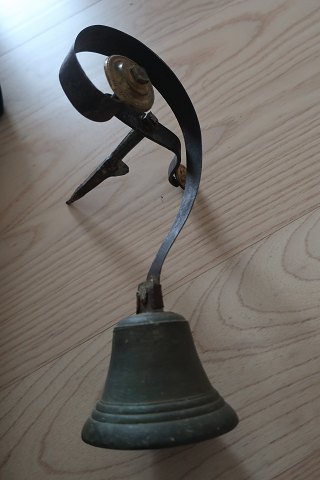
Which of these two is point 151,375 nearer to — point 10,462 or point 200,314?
point 200,314

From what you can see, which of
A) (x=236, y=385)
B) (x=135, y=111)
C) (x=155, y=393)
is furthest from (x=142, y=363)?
(x=135, y=111)

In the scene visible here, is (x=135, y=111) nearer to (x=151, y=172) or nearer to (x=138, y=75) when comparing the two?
(x=138, y=75)

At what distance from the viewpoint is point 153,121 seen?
693mm

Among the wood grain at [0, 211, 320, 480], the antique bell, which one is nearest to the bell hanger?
the antique bell

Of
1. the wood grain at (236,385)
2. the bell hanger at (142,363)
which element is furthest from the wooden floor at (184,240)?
the bell hanger at (142,363)

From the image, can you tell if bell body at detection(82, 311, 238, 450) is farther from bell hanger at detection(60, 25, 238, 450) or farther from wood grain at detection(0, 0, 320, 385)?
wood grain at detection(0, 0, 320, 385)

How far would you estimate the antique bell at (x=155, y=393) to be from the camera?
0.54 m

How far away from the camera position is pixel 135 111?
664 mm

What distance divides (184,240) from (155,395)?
0.93 ft

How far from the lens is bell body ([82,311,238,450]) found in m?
0.54

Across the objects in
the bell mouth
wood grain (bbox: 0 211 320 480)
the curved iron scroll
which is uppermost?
the curved iron scroll

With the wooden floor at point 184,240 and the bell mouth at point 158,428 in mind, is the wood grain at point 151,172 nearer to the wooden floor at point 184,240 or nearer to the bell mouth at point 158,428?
the wooden floor at point 184,240

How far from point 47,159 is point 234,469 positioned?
21.4 inches

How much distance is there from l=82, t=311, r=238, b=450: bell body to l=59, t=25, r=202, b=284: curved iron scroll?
0.07 m
